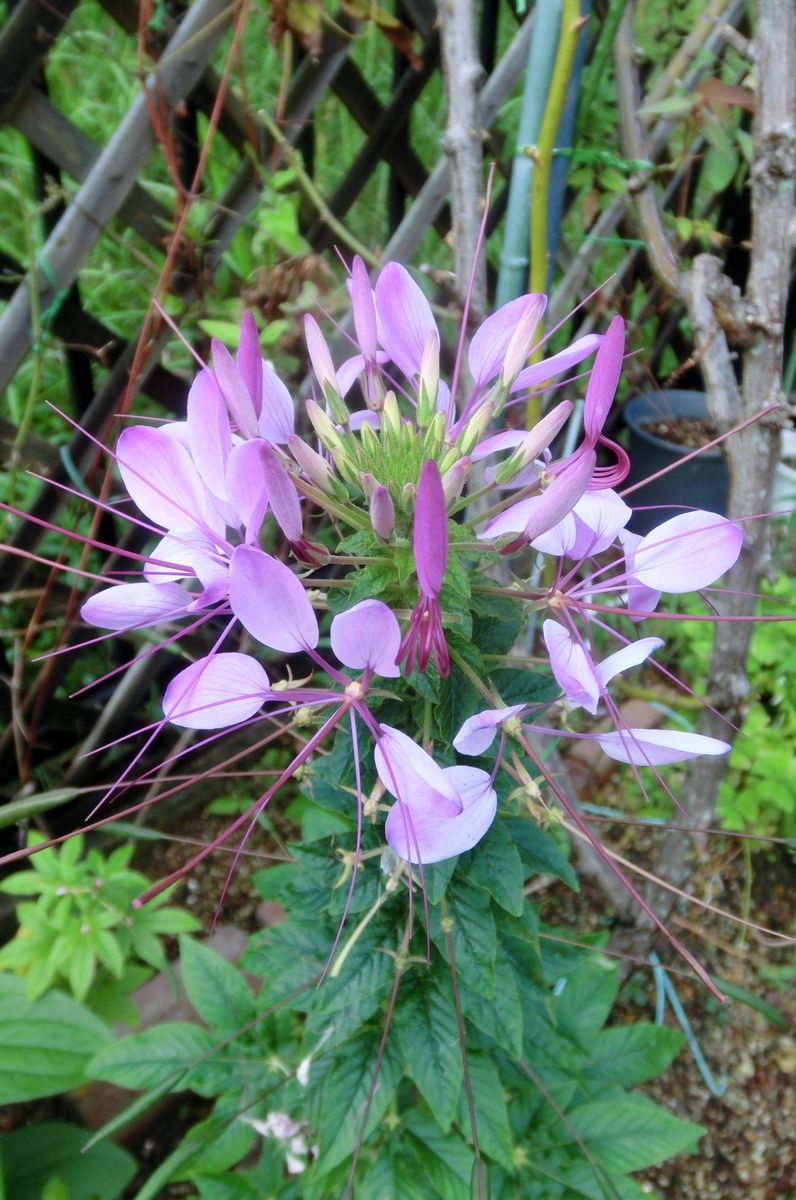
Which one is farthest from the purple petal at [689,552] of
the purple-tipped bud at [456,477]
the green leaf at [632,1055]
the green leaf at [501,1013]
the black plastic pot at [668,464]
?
the black plastic pot at [668,464]

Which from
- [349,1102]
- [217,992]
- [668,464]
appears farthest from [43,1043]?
[668,464]

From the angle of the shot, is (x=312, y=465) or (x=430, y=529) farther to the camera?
(x=312, y=465)

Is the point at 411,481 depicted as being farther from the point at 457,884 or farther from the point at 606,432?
the point at 606,432

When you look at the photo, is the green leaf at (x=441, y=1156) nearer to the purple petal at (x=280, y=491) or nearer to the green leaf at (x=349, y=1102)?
the green leaf at (x=349, y=1102)

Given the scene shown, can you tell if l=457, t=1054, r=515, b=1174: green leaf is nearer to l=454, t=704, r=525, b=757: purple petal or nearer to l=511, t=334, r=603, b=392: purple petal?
l=454, t=704, r=525, b=757: purple petal

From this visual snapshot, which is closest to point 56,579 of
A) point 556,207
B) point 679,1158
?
point 556,207

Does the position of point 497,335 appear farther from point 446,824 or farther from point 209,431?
point 446,824
